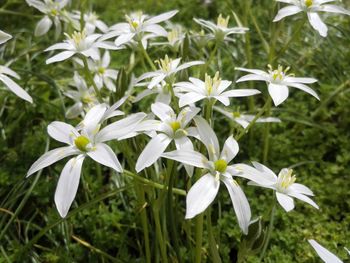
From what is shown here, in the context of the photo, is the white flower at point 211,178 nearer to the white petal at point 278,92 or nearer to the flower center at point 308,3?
the white petal at point 278,92

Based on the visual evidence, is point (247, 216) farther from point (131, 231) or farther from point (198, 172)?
point (131, 231)

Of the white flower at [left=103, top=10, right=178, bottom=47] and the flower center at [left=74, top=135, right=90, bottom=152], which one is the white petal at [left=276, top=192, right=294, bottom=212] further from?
the white flower at [left=103, top=10, right=178, bottom=47]

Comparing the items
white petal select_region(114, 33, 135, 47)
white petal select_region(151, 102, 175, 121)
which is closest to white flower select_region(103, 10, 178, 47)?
white petal select_region(114, 33, 135, 47)

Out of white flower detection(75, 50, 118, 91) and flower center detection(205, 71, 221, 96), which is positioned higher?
flower center detection(205, 71, 221, 96)

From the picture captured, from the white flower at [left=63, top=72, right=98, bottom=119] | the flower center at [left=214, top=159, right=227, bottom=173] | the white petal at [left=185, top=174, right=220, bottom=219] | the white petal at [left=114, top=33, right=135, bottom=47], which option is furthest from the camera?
the white flower at [left=63, top=72, right=98, bottom=119]

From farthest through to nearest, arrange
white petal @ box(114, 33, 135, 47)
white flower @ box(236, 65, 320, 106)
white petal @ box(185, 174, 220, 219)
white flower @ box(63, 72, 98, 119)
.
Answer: white flower @ box(63, 72, 98, 119)
white petal @ box(114, 33, 135, 47)
white flower @ box(236, 65, 320, 106)
white petal @ box(185, 174, 220, 219)

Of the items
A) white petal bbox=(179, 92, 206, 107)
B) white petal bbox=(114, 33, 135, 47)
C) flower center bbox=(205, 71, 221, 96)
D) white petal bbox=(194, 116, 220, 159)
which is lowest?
white petal bbox=(194, 116, 220, 159)

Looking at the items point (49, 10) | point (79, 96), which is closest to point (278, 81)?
point (79, 96)
